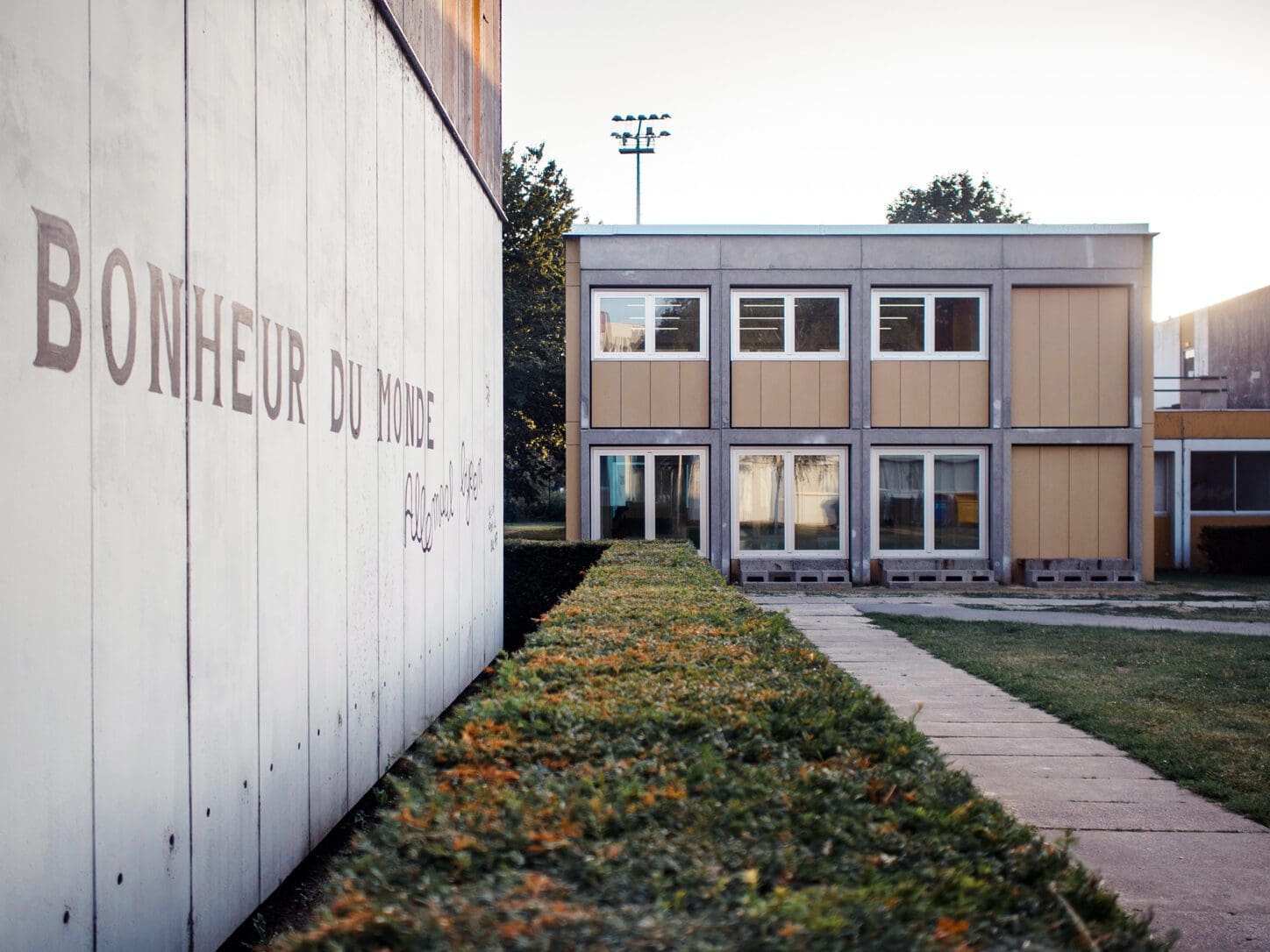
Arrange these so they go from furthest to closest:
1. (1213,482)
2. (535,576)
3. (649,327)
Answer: (1213,482)
(649,327)
(535,576)

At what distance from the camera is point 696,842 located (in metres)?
2.00

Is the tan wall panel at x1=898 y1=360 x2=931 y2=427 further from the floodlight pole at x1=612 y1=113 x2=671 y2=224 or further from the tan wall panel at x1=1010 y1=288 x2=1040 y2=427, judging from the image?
the floodlight pole at x1=612 y1=113 x2=671 y2=224

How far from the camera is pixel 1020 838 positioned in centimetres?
214

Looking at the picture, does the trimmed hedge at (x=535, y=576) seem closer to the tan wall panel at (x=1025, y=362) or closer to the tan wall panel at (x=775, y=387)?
the tan wall panel at (x=775, y=387)

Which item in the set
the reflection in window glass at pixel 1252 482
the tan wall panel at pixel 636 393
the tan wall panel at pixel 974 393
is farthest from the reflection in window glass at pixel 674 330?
the reflection in window glass at pixel 1252 482

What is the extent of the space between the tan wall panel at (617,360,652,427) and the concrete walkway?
10.5 meters

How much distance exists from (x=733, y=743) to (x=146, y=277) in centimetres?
255

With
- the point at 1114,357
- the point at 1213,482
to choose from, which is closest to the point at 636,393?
the point at 1114,357

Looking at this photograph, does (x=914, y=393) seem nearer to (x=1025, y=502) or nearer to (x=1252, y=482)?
(x=1025, y=502)

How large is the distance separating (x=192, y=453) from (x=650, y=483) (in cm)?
1580

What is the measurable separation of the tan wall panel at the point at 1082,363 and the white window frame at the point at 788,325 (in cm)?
455

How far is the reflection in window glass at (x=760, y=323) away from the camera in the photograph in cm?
1952

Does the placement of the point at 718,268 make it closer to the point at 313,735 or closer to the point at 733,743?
the point at 313,735

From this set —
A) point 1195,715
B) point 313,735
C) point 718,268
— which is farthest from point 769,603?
point 313,735
